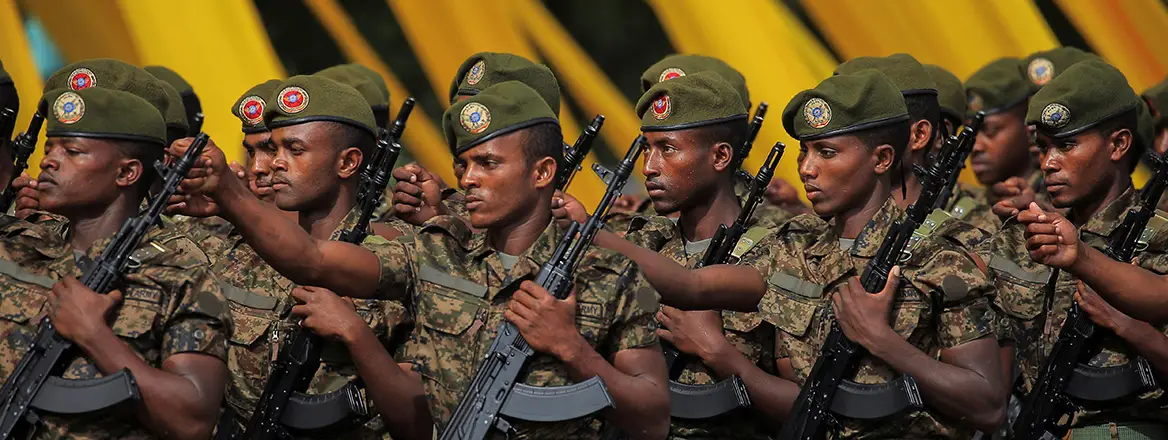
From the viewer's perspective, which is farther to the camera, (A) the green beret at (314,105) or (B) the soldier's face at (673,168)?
(B) the soldier's face at (673,168)

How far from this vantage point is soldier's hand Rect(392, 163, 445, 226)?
26.7 ft

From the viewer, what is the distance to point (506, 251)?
22.4ft

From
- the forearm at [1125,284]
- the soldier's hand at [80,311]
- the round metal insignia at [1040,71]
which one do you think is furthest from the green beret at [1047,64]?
the soldier's hand at [80,311]

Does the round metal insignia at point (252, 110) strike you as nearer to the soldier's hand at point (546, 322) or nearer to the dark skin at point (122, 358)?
the dark skin at point (122, 358)

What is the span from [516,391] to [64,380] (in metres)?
1.57

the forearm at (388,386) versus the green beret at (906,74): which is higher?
the green beret at (906,74)

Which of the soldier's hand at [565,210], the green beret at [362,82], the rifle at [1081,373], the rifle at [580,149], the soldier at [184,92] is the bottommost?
the rifle at [1081,373]

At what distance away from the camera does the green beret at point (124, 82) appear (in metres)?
8.55

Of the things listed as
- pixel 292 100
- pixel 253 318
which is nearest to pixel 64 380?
pixel 253 318

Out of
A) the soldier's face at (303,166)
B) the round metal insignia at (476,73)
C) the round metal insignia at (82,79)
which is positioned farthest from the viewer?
the round metal insignia at (476,73)

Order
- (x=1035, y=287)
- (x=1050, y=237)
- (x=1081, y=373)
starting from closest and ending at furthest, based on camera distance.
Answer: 1. (x=1050, y=237)
2. (x=1081, y=373)
3. (x=1035, y=287)

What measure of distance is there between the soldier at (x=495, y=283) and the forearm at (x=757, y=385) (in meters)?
1.02

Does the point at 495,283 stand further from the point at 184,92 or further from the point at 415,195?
the point at 184,92

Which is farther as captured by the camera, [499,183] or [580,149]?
[580,149]
